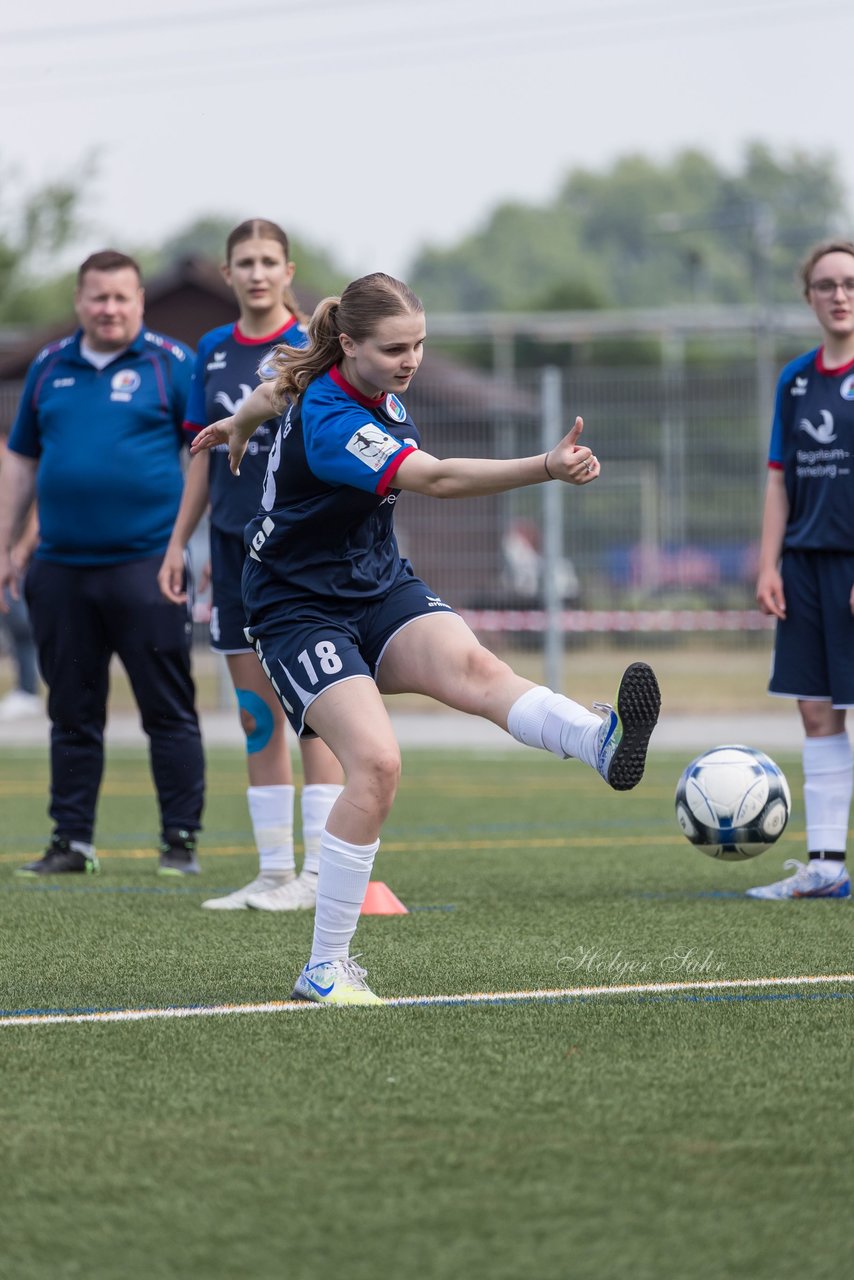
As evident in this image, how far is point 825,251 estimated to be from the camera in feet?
21.6

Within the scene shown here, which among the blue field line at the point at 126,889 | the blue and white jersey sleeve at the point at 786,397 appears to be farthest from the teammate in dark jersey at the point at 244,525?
the blue and white jersey sleeve at the point at 786,397

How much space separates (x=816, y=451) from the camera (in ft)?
21.8

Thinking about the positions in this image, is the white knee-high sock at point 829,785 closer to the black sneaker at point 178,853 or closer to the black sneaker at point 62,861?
the black sneaker at point 178,853

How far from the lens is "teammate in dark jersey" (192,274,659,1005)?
4.27m

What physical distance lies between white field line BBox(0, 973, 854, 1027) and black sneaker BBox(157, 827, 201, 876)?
274 centimetres

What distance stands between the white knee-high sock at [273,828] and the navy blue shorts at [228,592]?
51 centimetres

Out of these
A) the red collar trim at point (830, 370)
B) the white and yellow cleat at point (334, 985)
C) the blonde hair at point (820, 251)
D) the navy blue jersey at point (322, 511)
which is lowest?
the white and yellow cleat at point (334, 985)

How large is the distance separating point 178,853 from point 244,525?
5.06 ft

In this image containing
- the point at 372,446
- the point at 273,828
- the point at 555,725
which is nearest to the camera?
the point at 372,446

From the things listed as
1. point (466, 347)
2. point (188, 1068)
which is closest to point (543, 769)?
point (188, 1068)

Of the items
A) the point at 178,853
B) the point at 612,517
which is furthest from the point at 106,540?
the point at 612,517

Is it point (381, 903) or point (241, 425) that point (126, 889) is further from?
point (241, 425)

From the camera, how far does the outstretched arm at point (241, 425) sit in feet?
15.9

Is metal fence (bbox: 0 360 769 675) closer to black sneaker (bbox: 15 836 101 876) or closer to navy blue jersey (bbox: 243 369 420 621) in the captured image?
black sneaker (bbox: 15 836 101 876)
